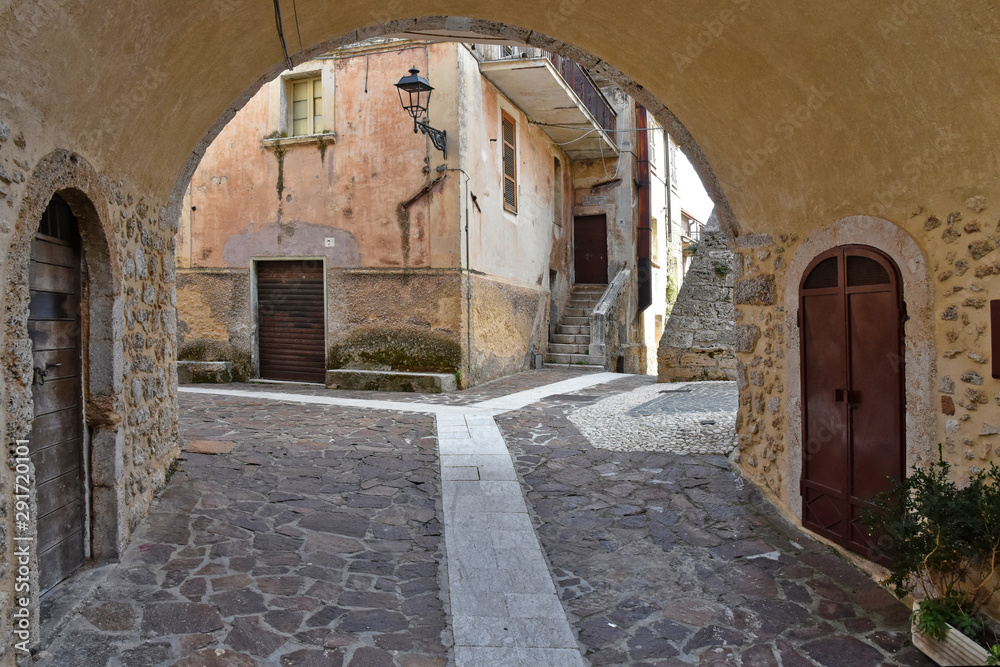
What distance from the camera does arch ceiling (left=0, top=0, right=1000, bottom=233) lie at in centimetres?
286

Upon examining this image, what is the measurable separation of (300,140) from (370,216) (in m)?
1.95

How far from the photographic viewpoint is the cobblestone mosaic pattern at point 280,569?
122 inches

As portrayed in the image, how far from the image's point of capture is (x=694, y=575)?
4020mm

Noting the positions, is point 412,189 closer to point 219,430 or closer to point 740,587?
point 219,430

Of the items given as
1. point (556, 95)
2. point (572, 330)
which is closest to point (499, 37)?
point (556, 95)

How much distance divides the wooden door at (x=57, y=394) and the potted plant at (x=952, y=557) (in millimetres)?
4312

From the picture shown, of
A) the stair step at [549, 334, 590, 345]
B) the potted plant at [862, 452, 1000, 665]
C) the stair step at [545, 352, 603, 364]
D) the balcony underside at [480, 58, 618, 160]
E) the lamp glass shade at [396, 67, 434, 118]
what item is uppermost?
the balcony underside at [480, 58, 618, 160]

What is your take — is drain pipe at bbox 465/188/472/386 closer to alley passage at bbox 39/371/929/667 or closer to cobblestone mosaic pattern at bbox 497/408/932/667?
alley passage at bbox 39/371/929/667

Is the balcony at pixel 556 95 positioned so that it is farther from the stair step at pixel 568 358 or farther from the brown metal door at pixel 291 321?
the stair step at pixel 568 358

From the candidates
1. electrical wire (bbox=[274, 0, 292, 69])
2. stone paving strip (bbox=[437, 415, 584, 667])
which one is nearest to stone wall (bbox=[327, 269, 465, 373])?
stone paving strip (bbox=[437, 415, 584, 667])

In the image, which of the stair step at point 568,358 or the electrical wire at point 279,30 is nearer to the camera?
the electrical wire at point 279,30

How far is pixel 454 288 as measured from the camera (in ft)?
36.1

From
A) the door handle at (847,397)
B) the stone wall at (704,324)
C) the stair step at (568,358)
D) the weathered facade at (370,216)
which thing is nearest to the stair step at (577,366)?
the stair step at (568,358)

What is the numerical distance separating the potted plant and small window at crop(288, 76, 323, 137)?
10999 millimetres
